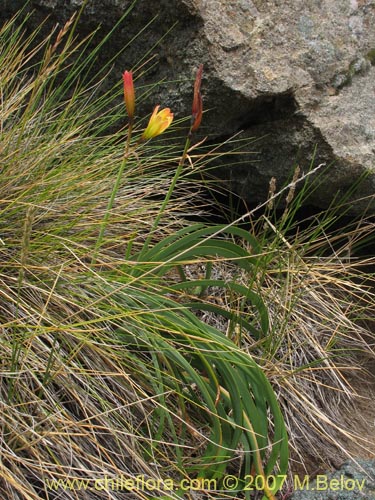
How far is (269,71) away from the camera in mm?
2354

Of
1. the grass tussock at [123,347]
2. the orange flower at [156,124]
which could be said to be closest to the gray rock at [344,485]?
the grass tussock at [123,347]

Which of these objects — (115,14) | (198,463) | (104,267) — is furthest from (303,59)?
(198,463)

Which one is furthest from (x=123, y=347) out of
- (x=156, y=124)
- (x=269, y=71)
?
(x=269, y=71)

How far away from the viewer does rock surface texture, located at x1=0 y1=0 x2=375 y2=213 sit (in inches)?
91.7

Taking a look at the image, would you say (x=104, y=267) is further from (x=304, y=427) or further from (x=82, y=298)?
(x=304, y=427)

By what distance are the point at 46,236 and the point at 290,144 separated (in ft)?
2.92

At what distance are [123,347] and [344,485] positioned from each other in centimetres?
62

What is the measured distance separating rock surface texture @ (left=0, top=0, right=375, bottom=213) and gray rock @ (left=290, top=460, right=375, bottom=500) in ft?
3.15

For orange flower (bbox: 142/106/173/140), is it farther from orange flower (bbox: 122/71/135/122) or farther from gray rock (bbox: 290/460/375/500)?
gray rock (bbox: 290/460/375/500)

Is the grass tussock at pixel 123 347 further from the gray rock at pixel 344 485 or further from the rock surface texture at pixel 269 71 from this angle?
the rock surface texture at pixel 269 71

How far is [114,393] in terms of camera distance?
1.86 m

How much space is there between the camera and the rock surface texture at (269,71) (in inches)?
91.7

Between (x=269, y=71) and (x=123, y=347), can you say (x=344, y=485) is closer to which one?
(x=123, y=347)

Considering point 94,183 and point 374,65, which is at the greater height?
point 374,65
